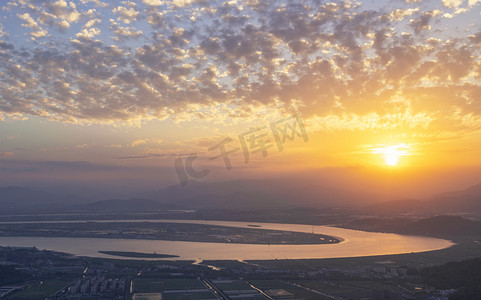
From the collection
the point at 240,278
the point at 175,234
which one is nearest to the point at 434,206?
the point at 175,234

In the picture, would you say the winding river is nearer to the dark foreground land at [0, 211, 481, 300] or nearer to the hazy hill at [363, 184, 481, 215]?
the dark foreground land at [0, 211, 481, 300]

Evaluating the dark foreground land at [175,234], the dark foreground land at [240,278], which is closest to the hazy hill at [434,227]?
the dark foreground land at [175,234]

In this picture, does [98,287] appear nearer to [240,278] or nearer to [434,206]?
[240,278]

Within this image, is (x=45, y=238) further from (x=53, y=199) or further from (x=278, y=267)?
(x=53, y=199)

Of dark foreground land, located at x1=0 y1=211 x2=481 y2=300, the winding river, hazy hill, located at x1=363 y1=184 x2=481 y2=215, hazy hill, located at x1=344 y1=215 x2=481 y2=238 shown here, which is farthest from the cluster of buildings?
hazy hill, located at x1=363 y1=184 x2=481 y2=215

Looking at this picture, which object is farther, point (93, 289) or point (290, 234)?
point (290, 234)

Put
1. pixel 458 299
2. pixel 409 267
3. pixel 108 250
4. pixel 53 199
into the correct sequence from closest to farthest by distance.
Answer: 1. pixel 458 299
2. pixel 409 267
3. pixel 108 250
4. pixel 53 199

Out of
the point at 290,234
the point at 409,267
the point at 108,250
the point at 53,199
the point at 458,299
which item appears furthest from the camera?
the point at 53,199

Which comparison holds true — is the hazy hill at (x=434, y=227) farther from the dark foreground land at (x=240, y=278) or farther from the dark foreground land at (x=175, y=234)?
the dark foreground land at (x=240, y=278)

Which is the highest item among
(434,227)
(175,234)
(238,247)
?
(434,227)

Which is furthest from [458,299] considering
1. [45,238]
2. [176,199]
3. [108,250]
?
[176,199]

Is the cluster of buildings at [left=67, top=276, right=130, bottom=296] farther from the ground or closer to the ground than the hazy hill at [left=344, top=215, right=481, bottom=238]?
closer to the ground
